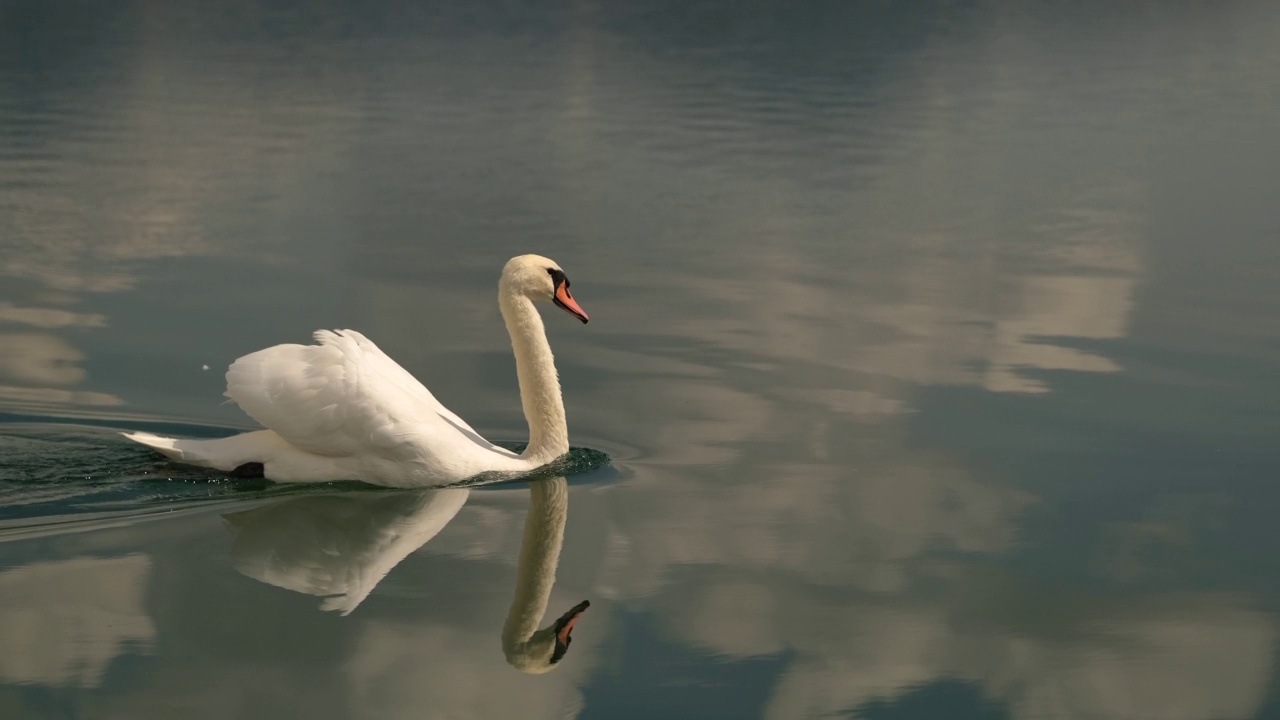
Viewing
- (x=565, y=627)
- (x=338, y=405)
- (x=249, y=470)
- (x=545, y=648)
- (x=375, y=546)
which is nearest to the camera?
(x=545, y=648)

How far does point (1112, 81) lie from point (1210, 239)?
18.4 meters

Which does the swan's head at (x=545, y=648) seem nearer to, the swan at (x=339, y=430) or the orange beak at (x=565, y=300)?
the swan at (x=339, y=430)

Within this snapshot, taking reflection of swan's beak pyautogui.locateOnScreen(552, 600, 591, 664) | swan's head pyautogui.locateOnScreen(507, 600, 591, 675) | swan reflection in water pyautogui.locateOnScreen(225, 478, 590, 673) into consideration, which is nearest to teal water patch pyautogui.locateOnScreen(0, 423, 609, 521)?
swan reflection in water pyautogui.locateOnScreen(225, 478, 590, 673)

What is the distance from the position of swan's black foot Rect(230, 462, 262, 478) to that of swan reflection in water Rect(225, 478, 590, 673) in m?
0.32

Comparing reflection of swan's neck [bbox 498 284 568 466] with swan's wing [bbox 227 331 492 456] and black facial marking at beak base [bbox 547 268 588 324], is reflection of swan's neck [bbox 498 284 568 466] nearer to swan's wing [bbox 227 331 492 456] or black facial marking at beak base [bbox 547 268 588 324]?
black facial marking at beak base [bbox 547 268 588 324]

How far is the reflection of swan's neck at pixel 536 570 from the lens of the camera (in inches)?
293

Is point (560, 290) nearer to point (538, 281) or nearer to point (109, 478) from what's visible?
point (538, 281)

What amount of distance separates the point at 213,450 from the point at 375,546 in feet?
4.75

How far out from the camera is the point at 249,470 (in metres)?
9.52

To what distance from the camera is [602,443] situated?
10.6 meters

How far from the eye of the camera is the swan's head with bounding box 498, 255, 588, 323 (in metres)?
10.1

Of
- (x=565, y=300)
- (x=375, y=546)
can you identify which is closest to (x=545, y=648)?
(x=375, y=546)

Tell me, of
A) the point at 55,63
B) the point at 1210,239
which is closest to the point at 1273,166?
the point at 1210,239

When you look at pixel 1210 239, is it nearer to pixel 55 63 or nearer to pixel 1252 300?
pixel 1252 300
